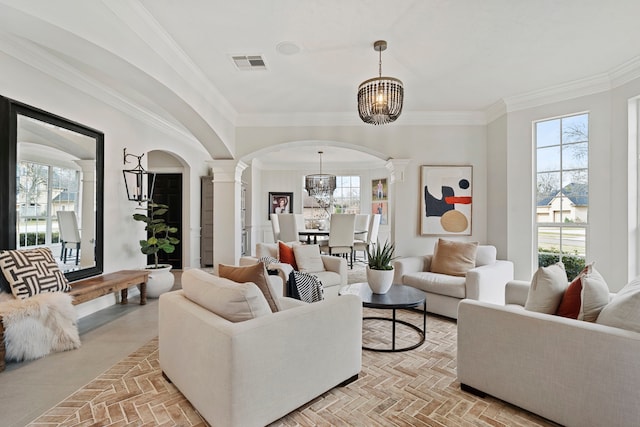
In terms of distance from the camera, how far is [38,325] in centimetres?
253

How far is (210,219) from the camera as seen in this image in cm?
675

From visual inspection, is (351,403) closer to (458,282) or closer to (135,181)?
(458,282)

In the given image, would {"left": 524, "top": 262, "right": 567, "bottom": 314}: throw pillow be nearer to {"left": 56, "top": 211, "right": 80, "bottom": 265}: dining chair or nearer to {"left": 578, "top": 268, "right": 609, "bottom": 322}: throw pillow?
{"left": 578, "top": 268, "right": 609, "bottom": 322}: throw pillow

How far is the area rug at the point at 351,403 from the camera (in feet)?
5.87

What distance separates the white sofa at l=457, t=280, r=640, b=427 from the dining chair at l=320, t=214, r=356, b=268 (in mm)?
4191

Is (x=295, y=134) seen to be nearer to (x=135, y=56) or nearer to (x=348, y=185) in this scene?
(x=135, y=56)

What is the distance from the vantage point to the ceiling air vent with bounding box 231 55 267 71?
3072 mm

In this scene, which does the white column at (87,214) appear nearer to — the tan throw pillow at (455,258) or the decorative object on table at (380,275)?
the decorative object on table at (380,275)

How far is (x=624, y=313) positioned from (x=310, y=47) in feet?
9.42

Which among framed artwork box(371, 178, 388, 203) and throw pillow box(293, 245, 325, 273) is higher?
framed artwork box(371, 178, 388, 203)

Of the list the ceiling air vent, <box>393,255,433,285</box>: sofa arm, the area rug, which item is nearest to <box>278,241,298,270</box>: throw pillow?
<box>393,255,433,285</box>: sofa arm

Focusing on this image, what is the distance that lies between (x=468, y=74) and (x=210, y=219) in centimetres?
538

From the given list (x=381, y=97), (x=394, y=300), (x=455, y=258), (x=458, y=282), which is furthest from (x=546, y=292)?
(x=455, y=258)

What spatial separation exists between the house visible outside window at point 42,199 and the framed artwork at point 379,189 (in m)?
6.83
